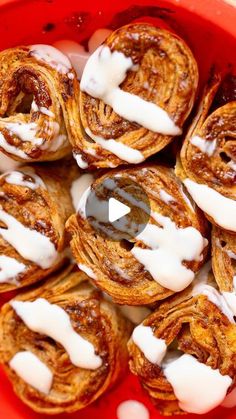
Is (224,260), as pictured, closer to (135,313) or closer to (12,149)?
(135,313)

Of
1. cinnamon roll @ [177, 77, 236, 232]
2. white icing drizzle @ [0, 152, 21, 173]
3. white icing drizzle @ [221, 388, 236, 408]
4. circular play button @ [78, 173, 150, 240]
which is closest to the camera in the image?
cinnamon roll @ [177, 77, 236, 232]

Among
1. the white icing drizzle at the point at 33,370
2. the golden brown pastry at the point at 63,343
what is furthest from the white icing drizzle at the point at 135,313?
the white icing drizzle at the point at 33,370

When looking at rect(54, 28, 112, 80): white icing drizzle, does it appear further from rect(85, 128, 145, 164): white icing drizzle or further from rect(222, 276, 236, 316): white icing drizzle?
rect(222, 276, 236, 316): white icing drizzle

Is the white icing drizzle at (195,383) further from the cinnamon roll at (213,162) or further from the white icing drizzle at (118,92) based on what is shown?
the white icing drizzle at (118,92)

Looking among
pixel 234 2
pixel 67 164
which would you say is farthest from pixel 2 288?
pixel 234 2

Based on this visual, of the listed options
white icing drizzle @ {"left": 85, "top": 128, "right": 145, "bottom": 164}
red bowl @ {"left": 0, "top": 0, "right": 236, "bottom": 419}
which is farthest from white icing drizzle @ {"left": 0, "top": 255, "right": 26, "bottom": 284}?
white icing drizzle @ {"left": 85, "top": 128, "right": 145, "bottom": 164}
